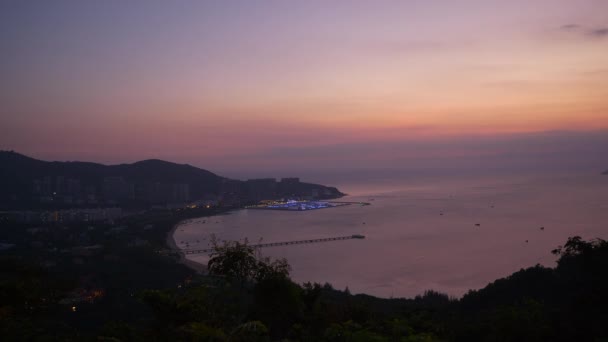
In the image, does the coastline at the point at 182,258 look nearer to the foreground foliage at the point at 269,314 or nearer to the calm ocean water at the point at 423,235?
the calm ocean water at the point at 423,235

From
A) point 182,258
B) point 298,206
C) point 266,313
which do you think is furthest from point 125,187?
point 266,313

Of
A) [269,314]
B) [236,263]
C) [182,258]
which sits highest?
[236,263]

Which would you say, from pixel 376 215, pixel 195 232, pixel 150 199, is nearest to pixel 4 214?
pixel 195 232

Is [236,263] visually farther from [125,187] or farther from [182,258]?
[125,187]

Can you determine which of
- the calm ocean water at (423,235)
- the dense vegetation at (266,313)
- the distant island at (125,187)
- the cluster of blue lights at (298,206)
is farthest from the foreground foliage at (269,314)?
the cluster of blue lights at (298,206)

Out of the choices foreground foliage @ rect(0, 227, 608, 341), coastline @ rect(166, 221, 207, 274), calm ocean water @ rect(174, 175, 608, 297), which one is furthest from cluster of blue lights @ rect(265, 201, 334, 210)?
foreground foliage @ rect(0, 227, 608, 341)

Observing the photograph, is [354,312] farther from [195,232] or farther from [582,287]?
[195,232]
